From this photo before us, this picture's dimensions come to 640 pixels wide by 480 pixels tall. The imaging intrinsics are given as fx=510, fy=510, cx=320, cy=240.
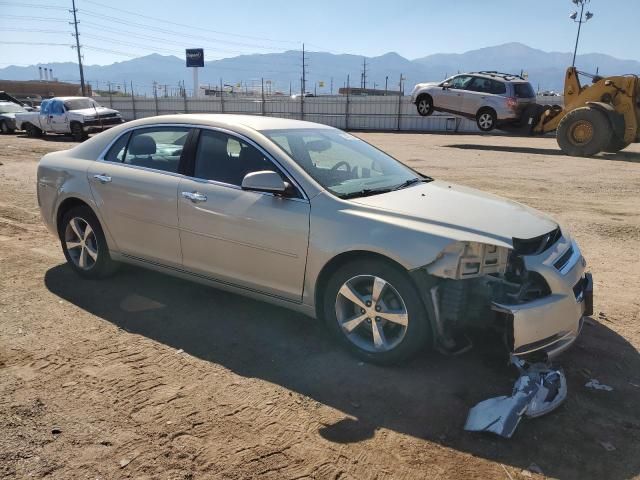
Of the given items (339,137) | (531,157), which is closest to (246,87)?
(531,157)

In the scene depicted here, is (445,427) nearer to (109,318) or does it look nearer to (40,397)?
(40,397)

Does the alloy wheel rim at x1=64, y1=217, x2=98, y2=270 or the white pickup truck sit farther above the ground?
the white pickup truck

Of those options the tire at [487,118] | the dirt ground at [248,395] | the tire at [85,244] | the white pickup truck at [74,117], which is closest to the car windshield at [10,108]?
the white pickup truck at [74,117]

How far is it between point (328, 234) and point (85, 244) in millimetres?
2734

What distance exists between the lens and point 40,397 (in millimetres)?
3033

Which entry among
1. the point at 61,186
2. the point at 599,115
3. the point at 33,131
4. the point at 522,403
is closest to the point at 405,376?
the point at 522,403

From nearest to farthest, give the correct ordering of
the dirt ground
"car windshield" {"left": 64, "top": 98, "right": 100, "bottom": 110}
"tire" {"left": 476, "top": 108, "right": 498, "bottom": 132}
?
the dirt ground
"tire" {"left": 476, "top": 108, "right": 498, "bottom": 132}
"car windshield" {"left": 64, "top": 98, "right": 100, "bottom": 110}

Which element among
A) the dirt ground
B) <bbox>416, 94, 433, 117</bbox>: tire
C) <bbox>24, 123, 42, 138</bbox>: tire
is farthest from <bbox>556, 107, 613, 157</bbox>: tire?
<bbox>24, 123, 42, 138</bbox>: tire

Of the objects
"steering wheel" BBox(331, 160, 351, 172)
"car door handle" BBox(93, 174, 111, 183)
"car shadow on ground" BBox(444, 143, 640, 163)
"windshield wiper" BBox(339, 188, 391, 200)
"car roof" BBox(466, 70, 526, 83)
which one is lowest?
"car shadow on ground" BBox(444, 143, 640, 163)

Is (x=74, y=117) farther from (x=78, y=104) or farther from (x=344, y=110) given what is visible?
(x=344, y=110)

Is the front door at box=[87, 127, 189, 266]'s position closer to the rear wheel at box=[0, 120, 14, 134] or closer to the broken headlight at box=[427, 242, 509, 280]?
the broken headlight at box=[427, 242, 509, 280]

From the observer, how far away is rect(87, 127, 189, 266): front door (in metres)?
4.17

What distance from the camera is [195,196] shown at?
3947mm

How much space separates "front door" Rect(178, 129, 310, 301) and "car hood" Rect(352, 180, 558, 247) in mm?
546
